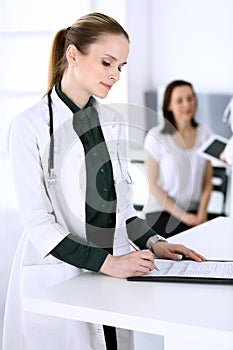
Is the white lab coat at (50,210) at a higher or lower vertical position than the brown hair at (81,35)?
lower

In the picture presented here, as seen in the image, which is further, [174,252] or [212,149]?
[212,149]

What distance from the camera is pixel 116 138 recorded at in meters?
1.69

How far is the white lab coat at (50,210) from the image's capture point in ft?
5.05

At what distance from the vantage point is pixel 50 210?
158 cm

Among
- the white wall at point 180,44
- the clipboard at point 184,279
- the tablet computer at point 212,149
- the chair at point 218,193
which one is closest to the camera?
the clipboard at point 184,279

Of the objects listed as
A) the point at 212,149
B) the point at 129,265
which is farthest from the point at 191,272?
the point at 212,149

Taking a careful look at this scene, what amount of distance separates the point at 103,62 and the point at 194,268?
1.75 ft

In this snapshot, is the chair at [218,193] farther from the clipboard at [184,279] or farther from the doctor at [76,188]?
the clipboard at [184,279]

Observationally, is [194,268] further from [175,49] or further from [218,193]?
[175,49]

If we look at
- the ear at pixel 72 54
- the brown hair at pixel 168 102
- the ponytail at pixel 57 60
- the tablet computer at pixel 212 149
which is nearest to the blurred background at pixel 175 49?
the brown hair at pixel 168 102

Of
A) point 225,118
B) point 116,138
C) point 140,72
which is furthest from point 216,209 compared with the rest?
point 116,138

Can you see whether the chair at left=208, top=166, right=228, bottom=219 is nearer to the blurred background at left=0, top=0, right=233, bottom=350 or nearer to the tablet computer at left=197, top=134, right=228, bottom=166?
the blurred background at left=0, top=0, right=233, bottom=350

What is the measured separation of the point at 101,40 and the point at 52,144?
0.27 metres

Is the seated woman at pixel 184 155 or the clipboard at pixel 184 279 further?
the seated woman at pixel 184 155
